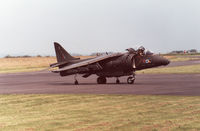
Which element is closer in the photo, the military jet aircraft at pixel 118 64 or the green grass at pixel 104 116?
the green grass at pixel 104 116

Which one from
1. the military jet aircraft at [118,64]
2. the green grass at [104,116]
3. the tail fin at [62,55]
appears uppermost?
the tail fin at [62,55]

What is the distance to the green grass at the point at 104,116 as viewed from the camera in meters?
9.65

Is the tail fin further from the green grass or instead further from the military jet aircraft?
the green grass

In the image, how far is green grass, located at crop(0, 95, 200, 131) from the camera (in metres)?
9.65

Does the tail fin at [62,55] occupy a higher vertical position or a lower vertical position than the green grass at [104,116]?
higher

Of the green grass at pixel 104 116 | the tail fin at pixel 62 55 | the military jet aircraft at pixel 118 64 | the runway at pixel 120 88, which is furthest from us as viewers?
the tail fin at pixel 62 55

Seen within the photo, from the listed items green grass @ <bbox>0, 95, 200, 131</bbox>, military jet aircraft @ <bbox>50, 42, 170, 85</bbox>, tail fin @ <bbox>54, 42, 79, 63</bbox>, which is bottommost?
green grass @ <bbox>0, 95, 200, 131</bbox>

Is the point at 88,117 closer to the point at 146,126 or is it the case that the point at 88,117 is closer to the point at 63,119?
the point at 63,119

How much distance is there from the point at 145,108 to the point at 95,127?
12.4ft

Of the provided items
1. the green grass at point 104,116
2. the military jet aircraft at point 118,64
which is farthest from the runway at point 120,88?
the green grass at point 104,116

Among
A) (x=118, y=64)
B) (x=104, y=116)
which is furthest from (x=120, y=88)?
(x=104, y=116)

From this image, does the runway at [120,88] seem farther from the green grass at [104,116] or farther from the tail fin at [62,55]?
the green grass at [104,116]

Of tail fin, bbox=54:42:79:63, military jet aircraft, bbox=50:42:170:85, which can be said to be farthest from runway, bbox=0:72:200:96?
tail fin, bbox=54:42:79:63

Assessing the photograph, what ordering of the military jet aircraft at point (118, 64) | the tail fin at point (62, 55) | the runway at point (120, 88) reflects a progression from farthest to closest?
the tail fin at point (62, 55), the military jet aircraft at point (118, 64), the runway at point (120, 88)
